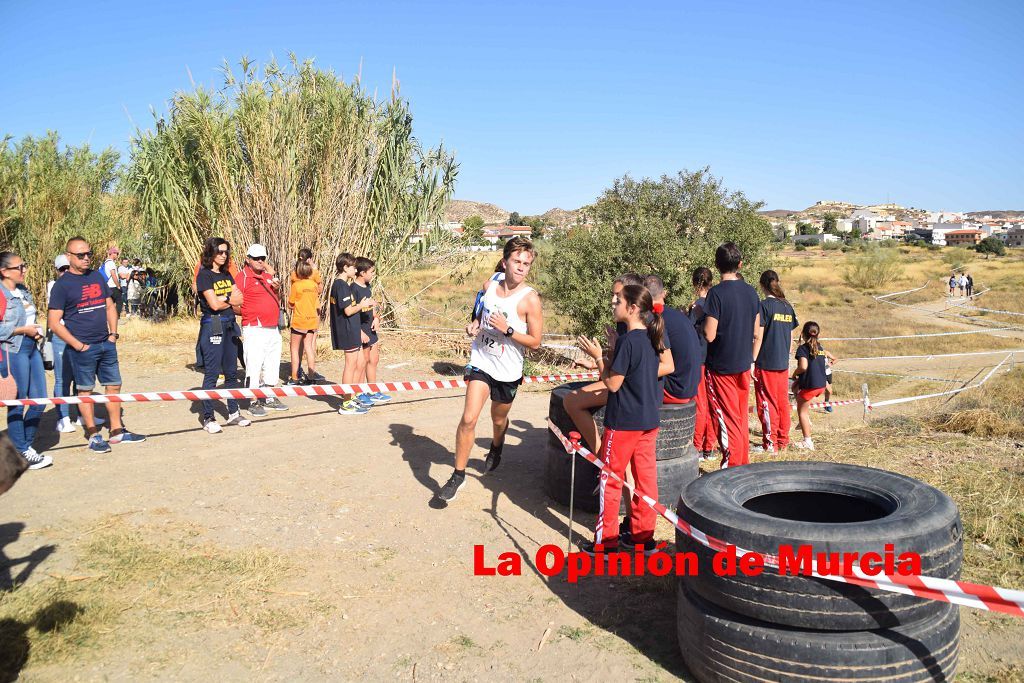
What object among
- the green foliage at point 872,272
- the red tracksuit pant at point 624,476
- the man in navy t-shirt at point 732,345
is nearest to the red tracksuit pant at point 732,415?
the man in navy t-shirt at point 732,345

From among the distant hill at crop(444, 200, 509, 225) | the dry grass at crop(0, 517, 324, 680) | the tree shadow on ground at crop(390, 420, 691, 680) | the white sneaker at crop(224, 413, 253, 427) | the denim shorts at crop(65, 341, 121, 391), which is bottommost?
the tree shadow on ground at crop(390, 420, 691, 680)

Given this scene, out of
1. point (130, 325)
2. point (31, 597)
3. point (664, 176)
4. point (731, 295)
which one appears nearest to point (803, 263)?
point (664, 176)

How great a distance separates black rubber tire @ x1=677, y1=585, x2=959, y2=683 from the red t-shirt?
6774 mm

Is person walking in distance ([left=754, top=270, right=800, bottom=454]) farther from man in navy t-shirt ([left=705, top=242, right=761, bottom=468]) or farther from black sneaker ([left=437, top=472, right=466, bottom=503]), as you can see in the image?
→ black sneaker ([left=437, top=472, right=466, bottom=503])

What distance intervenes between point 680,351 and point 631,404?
1.41m

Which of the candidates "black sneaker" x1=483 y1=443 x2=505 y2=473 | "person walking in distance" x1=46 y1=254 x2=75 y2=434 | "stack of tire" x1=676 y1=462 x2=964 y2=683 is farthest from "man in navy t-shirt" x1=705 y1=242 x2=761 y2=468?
"person walking in distance" x1=46 y1=254 x2=75 y2=434

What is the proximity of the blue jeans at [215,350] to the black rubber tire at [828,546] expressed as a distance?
233 inches

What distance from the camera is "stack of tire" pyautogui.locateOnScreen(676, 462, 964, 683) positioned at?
3.15m

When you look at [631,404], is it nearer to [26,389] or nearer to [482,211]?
[26,389]

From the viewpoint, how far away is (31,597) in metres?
4.33

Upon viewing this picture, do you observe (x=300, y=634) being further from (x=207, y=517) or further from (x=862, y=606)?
(x=862, y=606)

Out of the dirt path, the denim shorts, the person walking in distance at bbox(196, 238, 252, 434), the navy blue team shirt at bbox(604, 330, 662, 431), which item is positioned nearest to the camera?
the dirt path

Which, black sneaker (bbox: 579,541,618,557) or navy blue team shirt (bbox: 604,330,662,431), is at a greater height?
navy blue team shirt (bbox: 604,330,662,431)

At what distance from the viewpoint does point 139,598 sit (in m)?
4.41
